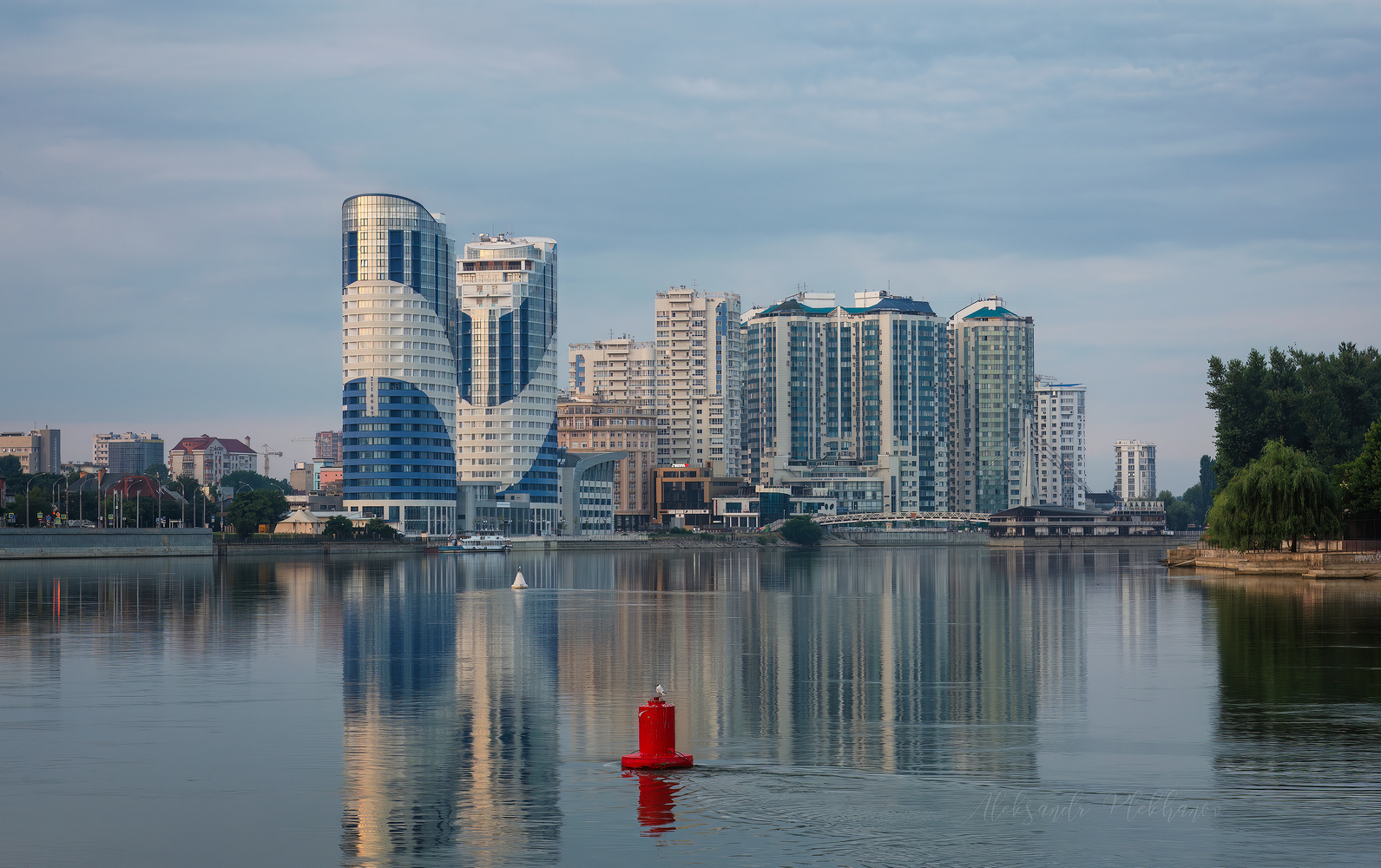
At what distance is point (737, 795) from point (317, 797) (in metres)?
6.21

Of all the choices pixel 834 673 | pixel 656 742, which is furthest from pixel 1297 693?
pixel 656 742

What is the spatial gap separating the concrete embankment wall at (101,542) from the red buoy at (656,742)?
144171 mm

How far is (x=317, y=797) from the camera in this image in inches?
845

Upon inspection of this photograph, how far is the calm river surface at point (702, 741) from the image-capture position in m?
18.4

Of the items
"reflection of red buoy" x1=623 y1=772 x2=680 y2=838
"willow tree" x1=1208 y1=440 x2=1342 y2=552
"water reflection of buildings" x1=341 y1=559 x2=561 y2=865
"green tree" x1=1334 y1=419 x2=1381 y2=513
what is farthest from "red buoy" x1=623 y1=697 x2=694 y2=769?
"green tree" x1=1334 y1=419 x2=1381 y2=513

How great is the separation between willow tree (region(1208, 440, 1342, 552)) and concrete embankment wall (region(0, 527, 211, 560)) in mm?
119602

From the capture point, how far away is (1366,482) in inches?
3797

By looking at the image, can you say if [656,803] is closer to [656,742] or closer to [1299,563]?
[656,742]

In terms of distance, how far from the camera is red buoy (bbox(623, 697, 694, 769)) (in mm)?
23203

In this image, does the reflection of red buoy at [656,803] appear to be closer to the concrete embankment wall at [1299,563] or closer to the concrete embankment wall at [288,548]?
the concrete embankment wall at [1299,563]

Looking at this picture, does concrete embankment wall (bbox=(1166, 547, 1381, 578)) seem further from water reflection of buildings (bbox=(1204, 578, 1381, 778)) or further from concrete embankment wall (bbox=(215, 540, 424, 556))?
concrete embankment wall (bbox=(215, 540, 424, 556))

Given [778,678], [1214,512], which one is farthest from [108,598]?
[1214,512]

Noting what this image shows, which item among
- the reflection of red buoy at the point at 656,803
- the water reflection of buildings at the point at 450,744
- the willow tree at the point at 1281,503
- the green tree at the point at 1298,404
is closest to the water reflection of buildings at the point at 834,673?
the water reflection of buildings at the point at 450,744

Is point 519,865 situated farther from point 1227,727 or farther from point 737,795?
point 1227,727
